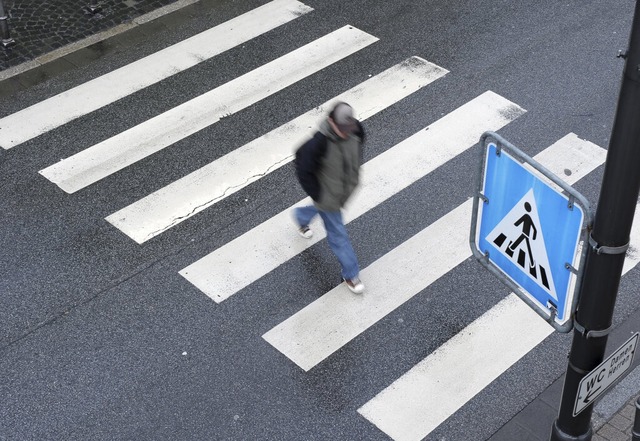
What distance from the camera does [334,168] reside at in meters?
7.75

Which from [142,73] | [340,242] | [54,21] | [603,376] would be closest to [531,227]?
[603,376]

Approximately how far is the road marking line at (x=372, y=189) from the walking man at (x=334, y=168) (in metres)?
0.73

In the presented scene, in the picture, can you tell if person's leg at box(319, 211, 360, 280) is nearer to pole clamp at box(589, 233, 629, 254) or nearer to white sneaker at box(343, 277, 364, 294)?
white sneaker at box(343, 277, 364, 294)

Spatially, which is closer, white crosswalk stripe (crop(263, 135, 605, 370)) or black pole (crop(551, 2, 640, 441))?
black pole (crop(551, 2, 640, 441))

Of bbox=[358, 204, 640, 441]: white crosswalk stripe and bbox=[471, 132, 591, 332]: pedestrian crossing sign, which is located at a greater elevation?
bbox=[471, 132, 591, 332]: pedestrian crossing sign

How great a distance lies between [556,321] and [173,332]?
11.8ft

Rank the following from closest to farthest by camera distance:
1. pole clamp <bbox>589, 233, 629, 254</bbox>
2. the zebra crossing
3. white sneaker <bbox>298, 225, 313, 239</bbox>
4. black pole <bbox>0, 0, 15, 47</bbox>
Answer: pole clamp <bbox>589, 233, 629, 254</bbox> → the zebra crossing → white sneaker <bbox>298, 225, 313, 239</bbox> → black pole <bbox>0, 0, 15, 47</bbox>

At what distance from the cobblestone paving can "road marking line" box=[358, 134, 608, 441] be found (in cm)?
604

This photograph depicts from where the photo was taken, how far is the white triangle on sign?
5.19m

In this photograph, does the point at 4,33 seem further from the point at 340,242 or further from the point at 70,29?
the point at 340,242

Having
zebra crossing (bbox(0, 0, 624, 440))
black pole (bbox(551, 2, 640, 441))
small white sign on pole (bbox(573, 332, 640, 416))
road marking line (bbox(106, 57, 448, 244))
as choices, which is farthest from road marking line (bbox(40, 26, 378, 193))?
small white sign on pole (bbox(573, 332, 640, 416))

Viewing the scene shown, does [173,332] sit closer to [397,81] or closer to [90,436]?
[90,436]

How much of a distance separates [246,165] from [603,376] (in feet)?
16.6

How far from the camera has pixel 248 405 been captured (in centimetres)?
742
